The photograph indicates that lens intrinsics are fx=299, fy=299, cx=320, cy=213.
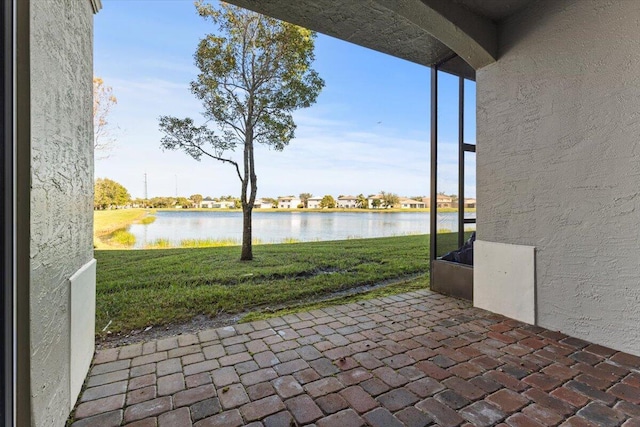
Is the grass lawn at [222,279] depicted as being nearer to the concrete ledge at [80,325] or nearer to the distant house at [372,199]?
the concrete ledge at [80,325]

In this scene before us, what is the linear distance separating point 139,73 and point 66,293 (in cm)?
658

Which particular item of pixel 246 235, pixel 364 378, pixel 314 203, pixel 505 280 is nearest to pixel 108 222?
pixel 246 235

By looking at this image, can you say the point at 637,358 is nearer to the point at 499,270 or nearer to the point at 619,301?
the point at 619,301

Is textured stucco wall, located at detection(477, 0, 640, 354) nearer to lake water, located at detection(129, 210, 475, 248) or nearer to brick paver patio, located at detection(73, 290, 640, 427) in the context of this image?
brick paver patio, located at detection(73, 290, 640, 427)

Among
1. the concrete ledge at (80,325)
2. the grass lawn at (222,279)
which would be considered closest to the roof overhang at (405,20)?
the grass lawn at (222,279)

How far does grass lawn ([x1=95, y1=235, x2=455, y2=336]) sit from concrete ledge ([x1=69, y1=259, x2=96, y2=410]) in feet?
2.41

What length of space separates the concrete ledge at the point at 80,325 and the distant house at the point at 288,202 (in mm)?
7836

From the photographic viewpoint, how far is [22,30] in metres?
1.02

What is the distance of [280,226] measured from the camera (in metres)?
9.58

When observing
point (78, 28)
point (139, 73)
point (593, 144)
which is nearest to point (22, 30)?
point (78, 28)

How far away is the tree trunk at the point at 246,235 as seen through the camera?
19.3 ft

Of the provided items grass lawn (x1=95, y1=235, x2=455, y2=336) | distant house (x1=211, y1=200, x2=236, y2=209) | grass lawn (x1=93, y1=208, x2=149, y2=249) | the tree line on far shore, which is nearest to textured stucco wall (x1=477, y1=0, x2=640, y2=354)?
grass lawn (x1=95, y1=235, x2=455, y2=336)

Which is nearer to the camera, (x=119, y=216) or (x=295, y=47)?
(x=295, y=47)

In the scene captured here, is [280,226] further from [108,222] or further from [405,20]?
[405,20]
